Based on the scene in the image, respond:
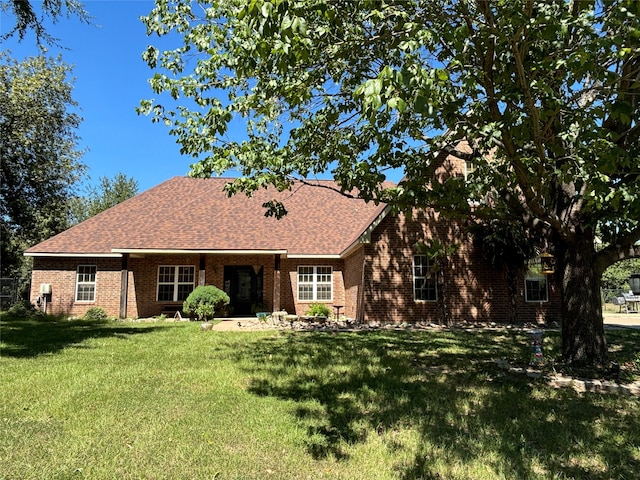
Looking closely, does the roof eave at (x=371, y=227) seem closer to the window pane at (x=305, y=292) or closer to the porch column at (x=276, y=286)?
the porch column at (x=276, y=286)

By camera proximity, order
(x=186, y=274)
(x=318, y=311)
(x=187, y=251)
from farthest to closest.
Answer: (x=186, y=274), (x=318, y=311), (x=187, y=251)

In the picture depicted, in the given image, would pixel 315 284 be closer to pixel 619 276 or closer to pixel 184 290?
pixel 184 290

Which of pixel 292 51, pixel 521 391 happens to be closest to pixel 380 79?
pixel 292 51

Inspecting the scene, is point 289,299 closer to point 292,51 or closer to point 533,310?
point 533,310

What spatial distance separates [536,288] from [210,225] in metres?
14.4

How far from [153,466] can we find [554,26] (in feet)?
19.0

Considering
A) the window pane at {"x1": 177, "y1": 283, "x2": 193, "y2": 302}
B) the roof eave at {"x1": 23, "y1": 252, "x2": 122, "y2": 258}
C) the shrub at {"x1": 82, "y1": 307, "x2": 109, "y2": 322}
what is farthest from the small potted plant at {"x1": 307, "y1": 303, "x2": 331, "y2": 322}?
the shrub at {"x1": 82, "y1": 307, "x2": 109, "y2": 322}

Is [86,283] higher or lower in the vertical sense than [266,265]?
lower

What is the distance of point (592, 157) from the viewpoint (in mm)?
5922

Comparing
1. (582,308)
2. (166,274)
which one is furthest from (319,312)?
(582,308)

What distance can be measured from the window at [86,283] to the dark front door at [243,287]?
5.99m

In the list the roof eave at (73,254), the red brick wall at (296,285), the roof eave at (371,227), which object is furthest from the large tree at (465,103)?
the roof eave at (73,254)

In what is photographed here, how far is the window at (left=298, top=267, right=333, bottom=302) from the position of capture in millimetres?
20547

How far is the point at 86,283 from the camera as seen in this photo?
19922 millimetres
